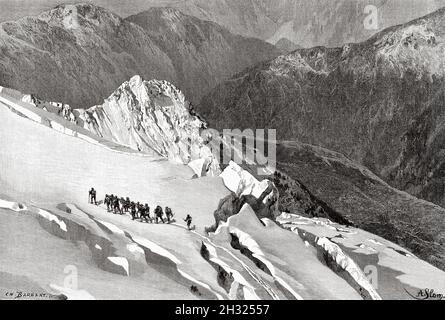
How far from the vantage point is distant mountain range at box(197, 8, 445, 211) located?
52.0 m

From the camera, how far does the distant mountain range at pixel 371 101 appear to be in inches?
2048

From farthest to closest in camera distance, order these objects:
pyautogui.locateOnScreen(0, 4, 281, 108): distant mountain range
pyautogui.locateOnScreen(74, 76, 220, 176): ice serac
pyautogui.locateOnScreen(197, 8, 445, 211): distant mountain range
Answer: pyautogui.locateOnScreen(197, 8, 445, 211): distant mountain range, pyautogui.locateOnScreen(0, 4, 281, 108): distant mountain range, pyautogui.locateOnScreen(74, 76, 220, 176): ice serac

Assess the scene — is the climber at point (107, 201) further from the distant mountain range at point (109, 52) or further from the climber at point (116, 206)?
the distant mountain range at point (109, 52)

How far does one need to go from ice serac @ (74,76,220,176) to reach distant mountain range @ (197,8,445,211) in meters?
7.81

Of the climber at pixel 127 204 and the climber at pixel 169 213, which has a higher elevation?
the climber at pixel 127 204

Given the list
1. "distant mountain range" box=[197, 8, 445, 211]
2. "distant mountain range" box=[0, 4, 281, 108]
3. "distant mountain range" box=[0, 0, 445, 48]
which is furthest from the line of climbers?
"distant mountain range" box=[197, 8, 445, 211]

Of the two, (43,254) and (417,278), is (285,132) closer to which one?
(417,278)

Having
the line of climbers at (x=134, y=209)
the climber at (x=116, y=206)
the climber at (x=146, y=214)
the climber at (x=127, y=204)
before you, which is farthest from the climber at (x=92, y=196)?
the climber at (x=146, y=214)

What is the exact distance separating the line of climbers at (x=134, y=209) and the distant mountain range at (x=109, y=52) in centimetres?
1081

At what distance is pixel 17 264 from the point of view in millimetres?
23562
